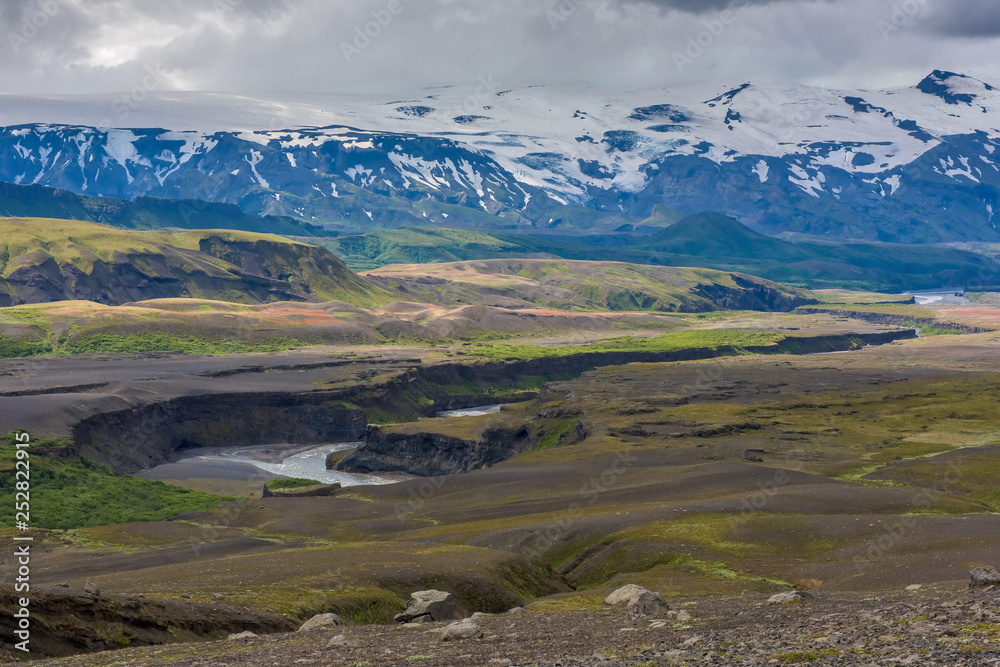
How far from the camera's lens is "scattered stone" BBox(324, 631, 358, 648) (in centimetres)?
4178

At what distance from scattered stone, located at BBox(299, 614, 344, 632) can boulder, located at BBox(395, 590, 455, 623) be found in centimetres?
413

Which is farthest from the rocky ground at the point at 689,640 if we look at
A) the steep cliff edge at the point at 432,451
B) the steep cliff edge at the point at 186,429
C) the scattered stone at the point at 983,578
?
the steep cliff edge at the point at 186,429

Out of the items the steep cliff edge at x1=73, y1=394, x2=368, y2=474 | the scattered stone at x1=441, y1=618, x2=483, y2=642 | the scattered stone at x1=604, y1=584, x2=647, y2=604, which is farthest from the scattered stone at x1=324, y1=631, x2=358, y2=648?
the steep cliff edge at x1=73, y1=394, x2=368, y2=474

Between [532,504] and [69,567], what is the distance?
148 ft

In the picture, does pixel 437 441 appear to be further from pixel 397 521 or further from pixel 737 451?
pixel 397 521

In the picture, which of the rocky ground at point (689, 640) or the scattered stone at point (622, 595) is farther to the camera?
the scattered stone at point (622, 595)

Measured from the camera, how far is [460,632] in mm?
43125

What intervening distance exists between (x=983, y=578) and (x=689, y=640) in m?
16.1

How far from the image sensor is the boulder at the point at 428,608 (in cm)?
5509

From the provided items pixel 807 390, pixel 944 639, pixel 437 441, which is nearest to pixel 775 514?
pixel 944 639

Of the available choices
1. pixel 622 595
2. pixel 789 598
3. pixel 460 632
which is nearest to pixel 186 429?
pixel 622 595

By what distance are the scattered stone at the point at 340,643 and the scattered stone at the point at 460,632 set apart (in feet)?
12.4

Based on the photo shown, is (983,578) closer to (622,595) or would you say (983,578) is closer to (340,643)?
(622,595)

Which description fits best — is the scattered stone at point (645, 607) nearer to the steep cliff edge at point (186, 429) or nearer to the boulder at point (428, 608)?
the boulder at point (428, 608)
